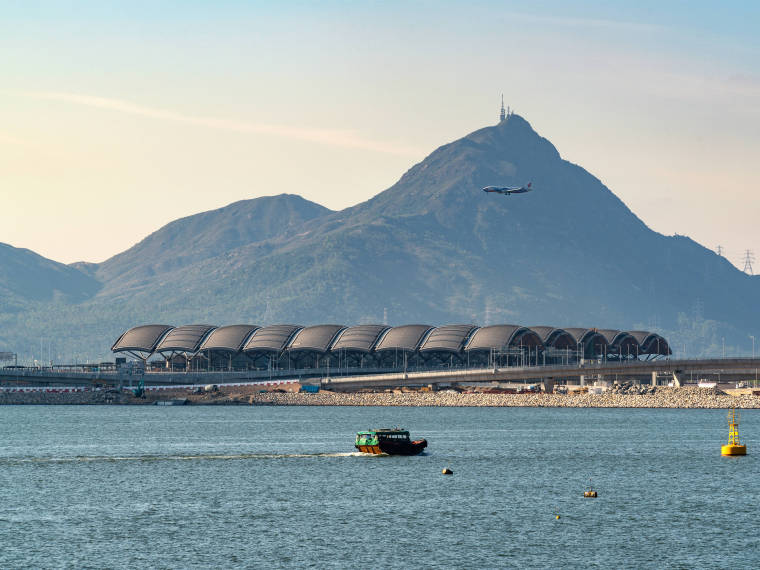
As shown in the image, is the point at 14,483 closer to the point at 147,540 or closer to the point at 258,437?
the point at 147,540

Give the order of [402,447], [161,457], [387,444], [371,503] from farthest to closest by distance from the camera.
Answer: [402,447], [387,444], [161,457], [371,503]

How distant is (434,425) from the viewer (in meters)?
183

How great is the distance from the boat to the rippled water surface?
4.29 feet

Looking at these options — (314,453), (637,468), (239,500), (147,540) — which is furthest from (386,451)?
(147,540)

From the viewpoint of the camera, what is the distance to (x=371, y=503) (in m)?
90.8

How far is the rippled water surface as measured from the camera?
7081cm

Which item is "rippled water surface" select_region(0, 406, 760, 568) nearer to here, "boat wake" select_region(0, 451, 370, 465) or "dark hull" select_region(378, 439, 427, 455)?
"boat wake" select_region(0, 451, 370, 465)

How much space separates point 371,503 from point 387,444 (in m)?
34.7

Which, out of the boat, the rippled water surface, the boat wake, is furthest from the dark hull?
the boat wake

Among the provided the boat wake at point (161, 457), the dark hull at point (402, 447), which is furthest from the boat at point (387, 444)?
the boat wake at point (161, 457)

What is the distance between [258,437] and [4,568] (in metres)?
88.6

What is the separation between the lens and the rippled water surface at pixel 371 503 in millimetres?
70812

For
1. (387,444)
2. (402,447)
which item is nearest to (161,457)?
(387,444)

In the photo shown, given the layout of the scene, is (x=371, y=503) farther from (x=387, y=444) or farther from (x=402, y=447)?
(x=402, y=447)
